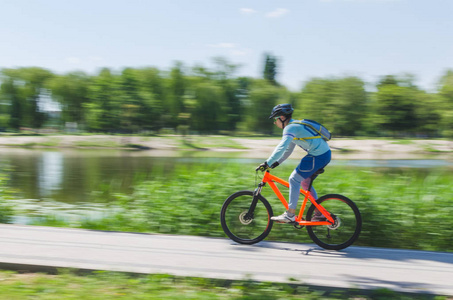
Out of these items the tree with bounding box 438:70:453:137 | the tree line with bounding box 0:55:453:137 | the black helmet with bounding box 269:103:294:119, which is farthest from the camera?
the tree line with bounding box 0:55:453:137

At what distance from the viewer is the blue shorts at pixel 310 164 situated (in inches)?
217

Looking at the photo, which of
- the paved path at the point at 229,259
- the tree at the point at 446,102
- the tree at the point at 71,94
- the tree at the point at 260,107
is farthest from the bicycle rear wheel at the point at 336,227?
the tree at the point at 71,94

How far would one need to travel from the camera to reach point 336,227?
5.66 meters

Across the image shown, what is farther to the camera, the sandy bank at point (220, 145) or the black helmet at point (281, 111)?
the sandy bank at point (220, 145)

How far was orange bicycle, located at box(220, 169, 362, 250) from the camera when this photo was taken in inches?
223

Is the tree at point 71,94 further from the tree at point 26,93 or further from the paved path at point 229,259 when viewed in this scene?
the paved path at point 229,259

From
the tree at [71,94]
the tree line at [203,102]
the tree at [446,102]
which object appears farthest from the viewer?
the tree at [71,94]

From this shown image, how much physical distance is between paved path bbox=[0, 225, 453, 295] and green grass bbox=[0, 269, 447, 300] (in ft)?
0.37

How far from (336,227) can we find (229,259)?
60.3 inches

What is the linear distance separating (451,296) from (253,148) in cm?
4756

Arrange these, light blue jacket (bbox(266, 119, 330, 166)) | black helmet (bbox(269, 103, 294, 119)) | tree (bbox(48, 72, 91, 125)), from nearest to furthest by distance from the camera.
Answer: light blue jacket (bbox(266, 119, 330, 166)) → black helmet (bbox(269, 103, 294, 119)) → tree (bbox(48, 72, 91, 125))

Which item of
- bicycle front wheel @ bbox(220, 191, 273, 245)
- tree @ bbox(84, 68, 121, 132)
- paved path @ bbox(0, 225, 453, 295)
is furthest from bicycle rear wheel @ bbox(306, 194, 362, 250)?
tree @ bbox(84, 68, 121, 132)

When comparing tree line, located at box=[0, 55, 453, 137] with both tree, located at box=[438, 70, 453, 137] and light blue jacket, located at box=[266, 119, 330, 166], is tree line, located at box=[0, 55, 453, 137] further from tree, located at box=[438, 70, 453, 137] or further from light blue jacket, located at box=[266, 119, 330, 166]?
light blue jacket, located at box=[266, 119, 330, 166]

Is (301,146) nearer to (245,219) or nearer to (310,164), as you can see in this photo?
(310,164)
